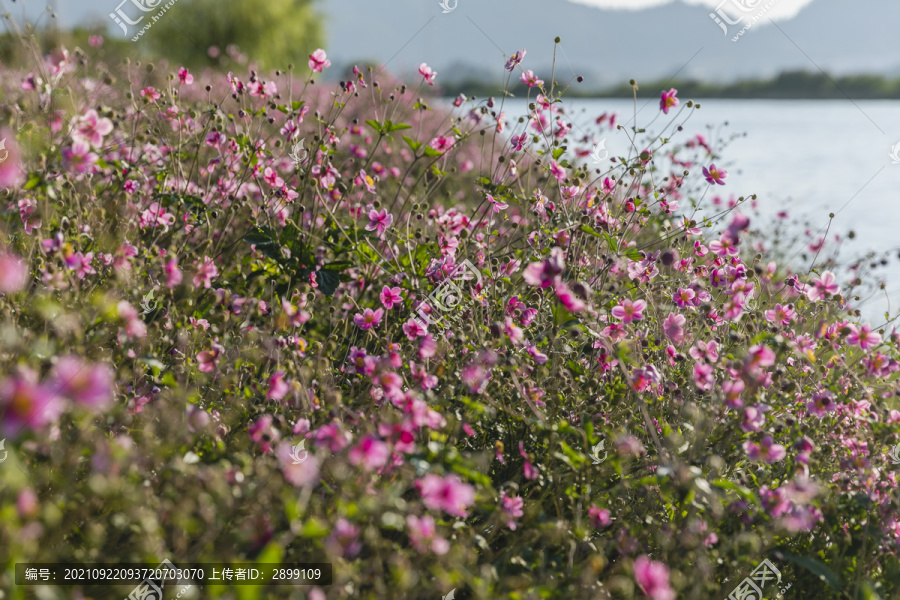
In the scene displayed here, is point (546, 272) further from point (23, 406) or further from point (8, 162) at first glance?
point (8, 162)

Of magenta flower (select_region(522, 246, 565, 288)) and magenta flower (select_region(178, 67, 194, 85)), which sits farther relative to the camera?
magenta flower (select_region(178, 67, 194, 85))

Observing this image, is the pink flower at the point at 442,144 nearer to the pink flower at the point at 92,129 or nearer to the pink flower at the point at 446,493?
the pink flower at the point at 92,129

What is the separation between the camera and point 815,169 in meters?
13.2

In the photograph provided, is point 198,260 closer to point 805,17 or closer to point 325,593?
point 325,593

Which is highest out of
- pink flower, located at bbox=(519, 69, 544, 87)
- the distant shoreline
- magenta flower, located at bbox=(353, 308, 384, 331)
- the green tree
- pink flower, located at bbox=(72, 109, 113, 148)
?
the distant shoreline

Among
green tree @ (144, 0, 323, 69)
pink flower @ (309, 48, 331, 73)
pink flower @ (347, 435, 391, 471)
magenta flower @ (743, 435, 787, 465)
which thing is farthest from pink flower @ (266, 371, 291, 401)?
green tree @ (144, 0, 323, 69)

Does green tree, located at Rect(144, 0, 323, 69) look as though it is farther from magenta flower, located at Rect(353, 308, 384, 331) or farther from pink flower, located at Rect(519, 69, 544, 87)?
magenta flower, located at Rect(353, 308, 384, 331)

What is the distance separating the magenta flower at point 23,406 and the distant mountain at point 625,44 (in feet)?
6.71

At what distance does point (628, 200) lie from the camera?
298 cm

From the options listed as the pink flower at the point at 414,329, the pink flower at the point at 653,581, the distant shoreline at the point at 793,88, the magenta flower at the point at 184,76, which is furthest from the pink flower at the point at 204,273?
the distant shoreline at the point at 793,88

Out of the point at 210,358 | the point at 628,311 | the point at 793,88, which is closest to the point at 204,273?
the point at 210,358

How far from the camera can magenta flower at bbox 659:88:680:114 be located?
2830 mm

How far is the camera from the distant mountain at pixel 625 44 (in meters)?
3.21

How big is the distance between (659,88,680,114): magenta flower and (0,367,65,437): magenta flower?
2610 mm
